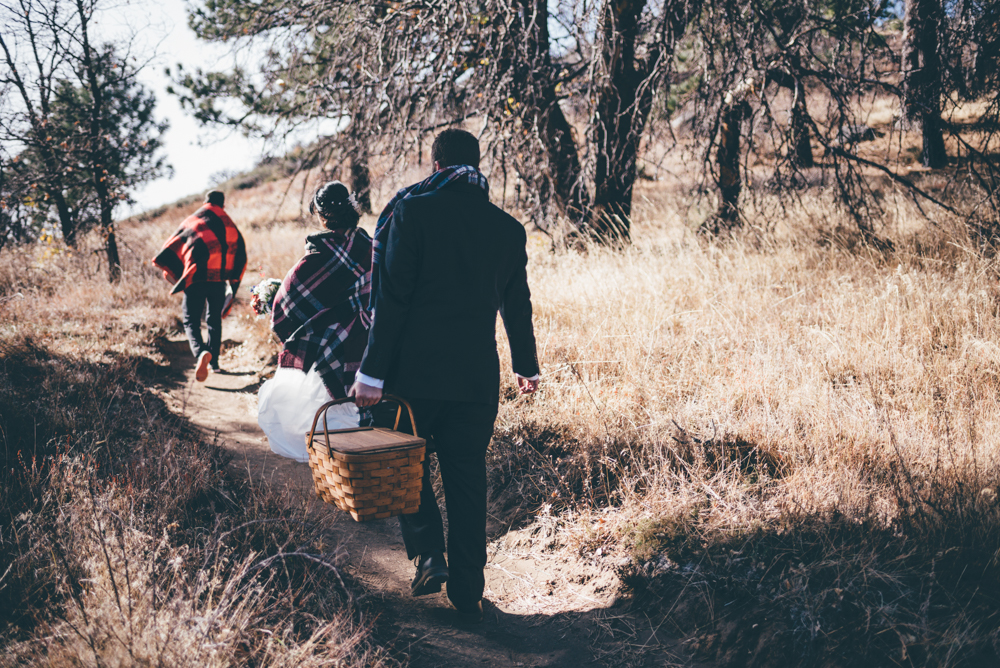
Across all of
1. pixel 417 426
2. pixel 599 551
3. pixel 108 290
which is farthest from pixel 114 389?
pixel 108 290

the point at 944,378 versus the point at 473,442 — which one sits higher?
the point at 473,442

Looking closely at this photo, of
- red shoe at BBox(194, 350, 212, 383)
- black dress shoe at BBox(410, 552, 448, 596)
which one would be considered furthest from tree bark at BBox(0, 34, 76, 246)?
black dress shoe at BBox(410, 552, 448, 596)

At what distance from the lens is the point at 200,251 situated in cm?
568

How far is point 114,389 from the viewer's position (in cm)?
447

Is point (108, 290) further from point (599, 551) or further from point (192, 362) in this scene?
point (599, 551)

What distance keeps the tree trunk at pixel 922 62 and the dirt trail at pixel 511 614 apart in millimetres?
5105

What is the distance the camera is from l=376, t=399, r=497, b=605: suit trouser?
2.45 m

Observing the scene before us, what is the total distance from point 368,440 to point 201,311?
168 inches

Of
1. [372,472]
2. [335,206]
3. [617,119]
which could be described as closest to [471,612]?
[372,472]

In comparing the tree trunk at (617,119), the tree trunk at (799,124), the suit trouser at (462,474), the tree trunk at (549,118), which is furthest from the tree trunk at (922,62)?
the suit trouser at (462,474)

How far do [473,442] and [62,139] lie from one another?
29.6ft

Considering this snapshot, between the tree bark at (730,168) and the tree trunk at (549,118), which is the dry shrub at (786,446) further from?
the tree trunk at (549,118)

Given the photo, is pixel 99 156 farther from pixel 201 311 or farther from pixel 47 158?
pixel 201 311

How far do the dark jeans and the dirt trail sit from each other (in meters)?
2.44
